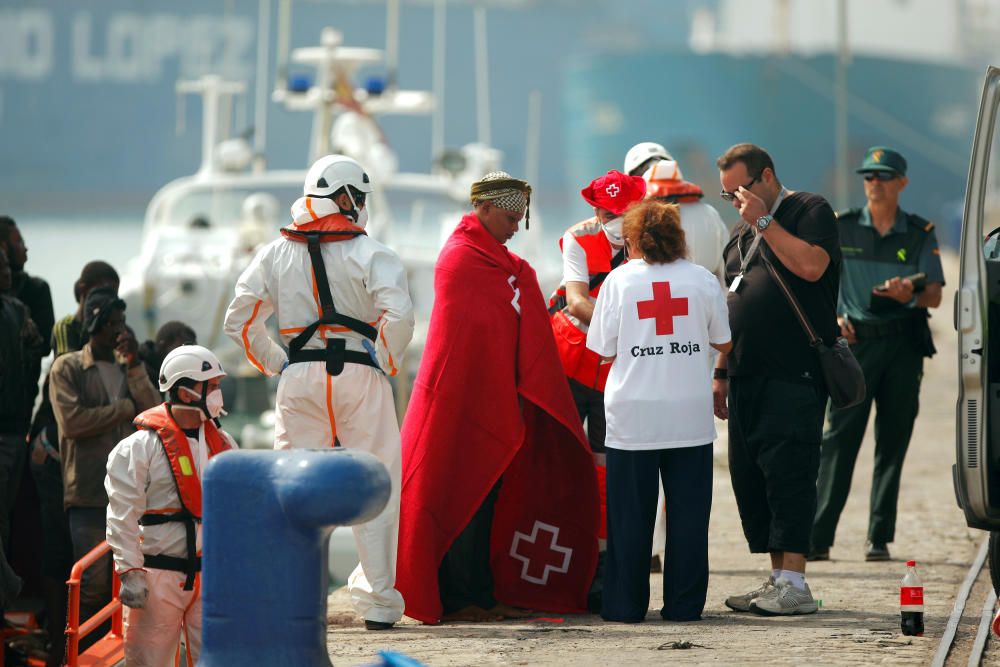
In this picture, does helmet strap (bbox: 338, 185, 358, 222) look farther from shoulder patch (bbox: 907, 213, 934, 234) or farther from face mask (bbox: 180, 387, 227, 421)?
shoulder patch (bbox: 907, 213, 934, 234)

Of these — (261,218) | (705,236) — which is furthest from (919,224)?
(261,218)

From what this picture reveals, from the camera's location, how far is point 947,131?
5041cm

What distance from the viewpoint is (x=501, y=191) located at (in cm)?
689

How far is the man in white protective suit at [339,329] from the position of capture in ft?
21.6

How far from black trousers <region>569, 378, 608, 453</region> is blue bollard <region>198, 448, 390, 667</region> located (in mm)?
2265

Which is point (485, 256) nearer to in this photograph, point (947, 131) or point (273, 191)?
point (947, 131)

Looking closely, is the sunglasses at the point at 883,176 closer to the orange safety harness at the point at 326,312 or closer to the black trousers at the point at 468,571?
the black trousers at the point at 468,571

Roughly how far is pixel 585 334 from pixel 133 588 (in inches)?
87.0

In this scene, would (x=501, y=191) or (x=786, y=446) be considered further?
(x=501, y=191)

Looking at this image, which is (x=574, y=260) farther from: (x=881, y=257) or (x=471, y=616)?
(x=881, y=257)

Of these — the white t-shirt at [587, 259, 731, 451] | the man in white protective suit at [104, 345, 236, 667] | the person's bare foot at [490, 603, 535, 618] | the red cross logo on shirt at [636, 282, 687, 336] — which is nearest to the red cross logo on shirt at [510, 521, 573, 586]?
the person's bare foot at [490, 603, 535, 618]

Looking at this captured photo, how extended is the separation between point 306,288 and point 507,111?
80.3 metres

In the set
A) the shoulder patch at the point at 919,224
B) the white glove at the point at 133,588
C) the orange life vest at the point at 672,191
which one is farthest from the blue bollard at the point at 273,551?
the shoulder patch at the point at 919,224

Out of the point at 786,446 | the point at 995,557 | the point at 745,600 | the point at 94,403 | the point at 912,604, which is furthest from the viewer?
the point at 94,403
